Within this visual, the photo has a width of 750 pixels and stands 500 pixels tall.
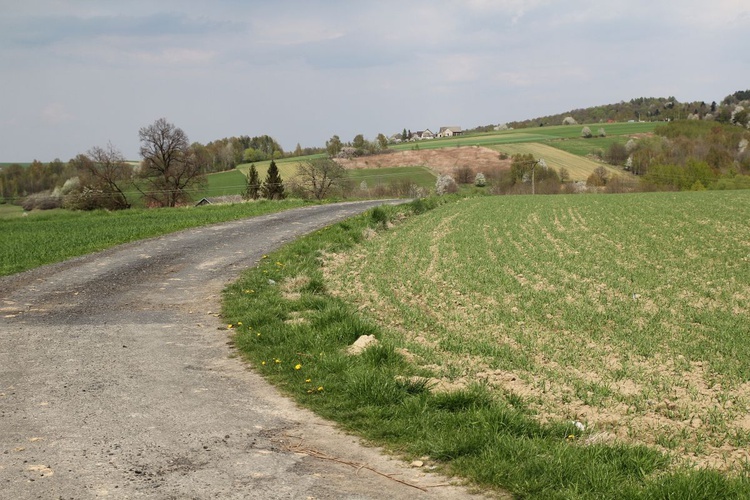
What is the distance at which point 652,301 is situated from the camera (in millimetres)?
11492

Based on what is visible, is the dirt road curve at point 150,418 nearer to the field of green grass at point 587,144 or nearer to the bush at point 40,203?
the bush at point 40,203

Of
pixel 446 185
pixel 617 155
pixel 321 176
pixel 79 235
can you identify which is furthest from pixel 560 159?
pixel 79 235

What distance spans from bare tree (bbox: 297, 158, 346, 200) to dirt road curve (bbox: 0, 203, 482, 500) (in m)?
59.3

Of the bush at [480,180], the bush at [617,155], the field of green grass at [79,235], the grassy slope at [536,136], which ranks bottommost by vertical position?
the bush at [480,180]

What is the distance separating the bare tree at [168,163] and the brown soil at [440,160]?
4161 cm

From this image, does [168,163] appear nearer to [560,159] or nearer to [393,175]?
[393,175]

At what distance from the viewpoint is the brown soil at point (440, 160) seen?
105 meters

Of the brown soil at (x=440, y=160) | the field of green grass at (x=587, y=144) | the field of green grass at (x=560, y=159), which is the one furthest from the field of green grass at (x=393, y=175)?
the field of green grass at (x=587, y=144)

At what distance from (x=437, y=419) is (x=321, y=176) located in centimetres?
6631

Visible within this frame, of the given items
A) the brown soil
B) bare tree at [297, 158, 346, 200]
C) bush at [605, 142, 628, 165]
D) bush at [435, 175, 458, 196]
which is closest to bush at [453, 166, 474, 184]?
the brown soil

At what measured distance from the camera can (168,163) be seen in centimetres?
6456

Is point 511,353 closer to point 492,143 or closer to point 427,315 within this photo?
point 427,315

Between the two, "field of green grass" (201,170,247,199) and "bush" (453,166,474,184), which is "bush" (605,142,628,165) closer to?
"bush" (453,166,474,184)

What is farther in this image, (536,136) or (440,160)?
(536,136)
